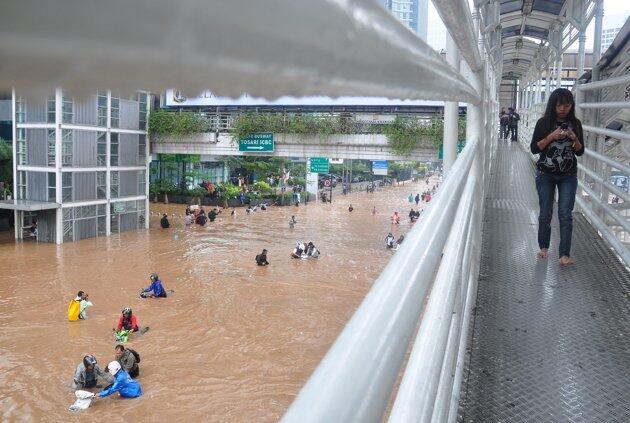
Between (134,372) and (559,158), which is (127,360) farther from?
(559,158)

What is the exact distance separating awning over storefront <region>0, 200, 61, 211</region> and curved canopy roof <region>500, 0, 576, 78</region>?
1198 centimetres

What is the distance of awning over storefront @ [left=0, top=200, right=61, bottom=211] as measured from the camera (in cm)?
1474

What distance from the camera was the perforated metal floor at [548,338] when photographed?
1.54 metres

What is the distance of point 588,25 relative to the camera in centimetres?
687

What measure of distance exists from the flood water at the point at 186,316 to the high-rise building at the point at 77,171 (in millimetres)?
764

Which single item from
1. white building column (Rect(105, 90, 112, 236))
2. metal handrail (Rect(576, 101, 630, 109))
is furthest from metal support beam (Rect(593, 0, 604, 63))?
white building column (Rect(105, 90, 112, 236))

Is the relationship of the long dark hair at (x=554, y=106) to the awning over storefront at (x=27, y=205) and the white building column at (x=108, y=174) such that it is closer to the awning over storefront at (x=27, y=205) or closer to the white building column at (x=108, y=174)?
the awning over storefront at (x=27, y=205)

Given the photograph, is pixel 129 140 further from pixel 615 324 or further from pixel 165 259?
pixel 615 324

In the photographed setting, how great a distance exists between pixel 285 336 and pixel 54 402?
11.5 feet

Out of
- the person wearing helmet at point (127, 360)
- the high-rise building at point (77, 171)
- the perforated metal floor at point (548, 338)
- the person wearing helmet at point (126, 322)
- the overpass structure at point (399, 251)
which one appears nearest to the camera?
the overpass structure at point (399, 251)

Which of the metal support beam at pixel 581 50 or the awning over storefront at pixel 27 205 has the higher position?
the metal support beam at pixel 581 50

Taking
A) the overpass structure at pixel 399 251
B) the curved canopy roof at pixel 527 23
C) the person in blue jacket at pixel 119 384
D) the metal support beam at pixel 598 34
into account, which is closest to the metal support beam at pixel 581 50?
the curved canopy roof at pixel 527 23

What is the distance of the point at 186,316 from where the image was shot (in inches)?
389

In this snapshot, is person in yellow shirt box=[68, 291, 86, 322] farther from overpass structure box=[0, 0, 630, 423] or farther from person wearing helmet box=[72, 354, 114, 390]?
overpass structure box=[0, 0, 630, 423]
